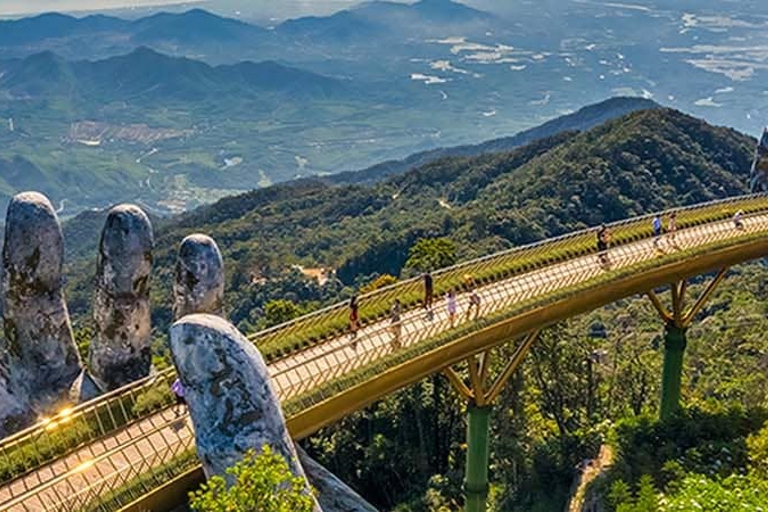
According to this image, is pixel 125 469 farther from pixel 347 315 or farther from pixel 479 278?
pixel 479 278

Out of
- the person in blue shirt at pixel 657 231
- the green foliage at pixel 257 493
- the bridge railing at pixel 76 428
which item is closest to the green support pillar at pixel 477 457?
the bridge railing at pixel 76 428

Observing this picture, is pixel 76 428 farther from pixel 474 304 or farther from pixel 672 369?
pixel 672 369

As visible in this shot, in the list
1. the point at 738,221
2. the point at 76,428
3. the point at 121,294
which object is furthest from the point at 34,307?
the point at 738,221

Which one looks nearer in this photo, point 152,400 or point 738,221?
point 152,400

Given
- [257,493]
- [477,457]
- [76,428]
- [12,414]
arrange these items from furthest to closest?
[477,457] → [12,414] → [76,428] → [257,493]

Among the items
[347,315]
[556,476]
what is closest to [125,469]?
[347,315]

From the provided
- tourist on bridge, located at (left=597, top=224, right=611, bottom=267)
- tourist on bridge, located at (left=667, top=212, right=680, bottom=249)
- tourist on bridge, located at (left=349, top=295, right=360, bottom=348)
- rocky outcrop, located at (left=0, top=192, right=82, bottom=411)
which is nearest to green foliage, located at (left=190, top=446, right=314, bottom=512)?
rocky outcrop, located at (left=0, top=192, right=82, bottom=411)

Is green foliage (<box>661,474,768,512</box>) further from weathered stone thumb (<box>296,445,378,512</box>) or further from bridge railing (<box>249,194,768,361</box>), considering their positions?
bridge railing (<box>249,194,768,361</box>)

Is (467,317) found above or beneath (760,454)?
above

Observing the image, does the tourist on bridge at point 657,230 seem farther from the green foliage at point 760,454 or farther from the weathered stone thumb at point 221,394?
the weathered stone thumb at point 221,394
